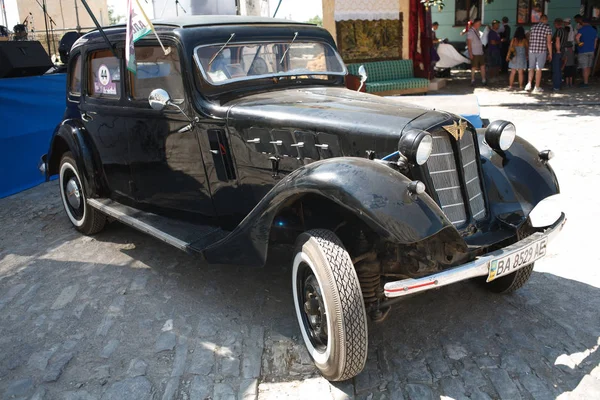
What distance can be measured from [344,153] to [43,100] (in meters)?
5.85

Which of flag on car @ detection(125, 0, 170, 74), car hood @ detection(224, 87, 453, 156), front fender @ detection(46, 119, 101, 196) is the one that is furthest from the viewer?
front fender @ detection(46, 119, 101, 196)

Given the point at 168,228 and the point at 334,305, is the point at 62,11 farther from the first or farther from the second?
the point at 334,305

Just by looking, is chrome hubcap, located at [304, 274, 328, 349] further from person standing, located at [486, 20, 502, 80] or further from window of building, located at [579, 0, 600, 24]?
window of building, located at [579, 0, 600, 24]

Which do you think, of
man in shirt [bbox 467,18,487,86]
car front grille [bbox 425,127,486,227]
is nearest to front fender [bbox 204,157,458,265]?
car front grille [bbox 425,127,486,227]

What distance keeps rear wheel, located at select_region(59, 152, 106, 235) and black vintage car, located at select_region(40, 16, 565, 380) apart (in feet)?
0.16

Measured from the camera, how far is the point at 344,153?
314 centimetres

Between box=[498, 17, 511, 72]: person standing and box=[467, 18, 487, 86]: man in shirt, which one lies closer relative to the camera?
box=[467, 18, 487, 86]: man in shirt

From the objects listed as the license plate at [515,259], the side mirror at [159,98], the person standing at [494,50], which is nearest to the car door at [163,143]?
the side mirror at [159,98]

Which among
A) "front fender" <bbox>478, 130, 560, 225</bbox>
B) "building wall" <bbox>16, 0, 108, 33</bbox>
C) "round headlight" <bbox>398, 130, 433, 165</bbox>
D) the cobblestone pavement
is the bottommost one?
the cobblestone pavement

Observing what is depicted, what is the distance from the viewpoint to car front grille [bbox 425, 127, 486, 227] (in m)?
3.10

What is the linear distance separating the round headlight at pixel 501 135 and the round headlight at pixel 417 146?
3.12 feet

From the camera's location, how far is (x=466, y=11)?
18.8 metres

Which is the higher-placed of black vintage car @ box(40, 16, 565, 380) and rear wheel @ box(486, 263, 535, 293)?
black vintage car @ box(40, 16, 565, 380)

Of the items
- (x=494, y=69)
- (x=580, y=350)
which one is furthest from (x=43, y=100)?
(x=494, y=69)
